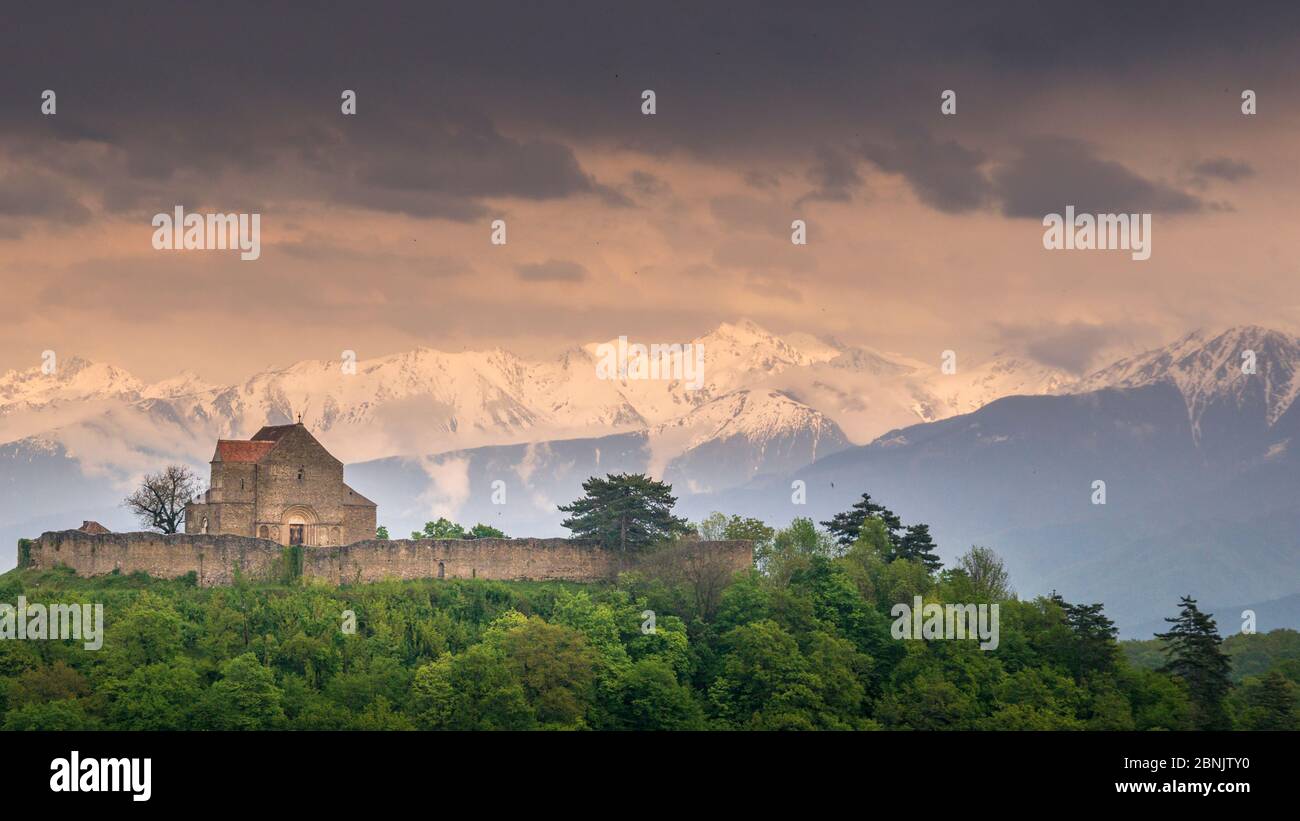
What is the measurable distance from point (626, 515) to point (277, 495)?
16416 mm

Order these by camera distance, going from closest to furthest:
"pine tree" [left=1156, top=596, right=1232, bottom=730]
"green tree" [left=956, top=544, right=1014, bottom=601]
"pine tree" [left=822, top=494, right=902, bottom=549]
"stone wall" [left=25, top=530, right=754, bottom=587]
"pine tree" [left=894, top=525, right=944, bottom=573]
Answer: "stone wall" [left=25, top=530, right=754, bottom=587], "pine tree" [left=1156, top=596, right=1232, bottom=730], "green tree" [left=956, top=544, right=1014, bottom=601], "pine tree" [left=894, top=525, right=944, bottom=573], "pine tree" [left=822, top=494, right=902, bottom=549]

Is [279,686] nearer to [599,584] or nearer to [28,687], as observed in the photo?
[28,687]

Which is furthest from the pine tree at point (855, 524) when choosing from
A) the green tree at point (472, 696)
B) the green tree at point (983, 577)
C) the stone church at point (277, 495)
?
the stone church at point (277, 495)

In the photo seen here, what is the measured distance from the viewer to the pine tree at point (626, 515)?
92.3m

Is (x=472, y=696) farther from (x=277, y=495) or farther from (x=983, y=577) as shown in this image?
(x=983, y=577)

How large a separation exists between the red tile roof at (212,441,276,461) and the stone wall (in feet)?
13.4

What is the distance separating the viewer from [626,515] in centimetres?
9225

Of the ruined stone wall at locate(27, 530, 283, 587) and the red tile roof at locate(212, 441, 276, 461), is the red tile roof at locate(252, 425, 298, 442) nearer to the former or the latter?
the red tile roof at locate(212, 441, 276, 461)

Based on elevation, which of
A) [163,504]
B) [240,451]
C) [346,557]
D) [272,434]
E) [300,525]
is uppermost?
[272,434]

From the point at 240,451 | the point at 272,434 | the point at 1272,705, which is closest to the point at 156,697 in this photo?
the point at 240,451

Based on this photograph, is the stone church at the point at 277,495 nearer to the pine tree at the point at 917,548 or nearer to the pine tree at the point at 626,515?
the pine tree at the point at 626,515

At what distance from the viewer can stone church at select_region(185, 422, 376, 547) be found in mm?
89000

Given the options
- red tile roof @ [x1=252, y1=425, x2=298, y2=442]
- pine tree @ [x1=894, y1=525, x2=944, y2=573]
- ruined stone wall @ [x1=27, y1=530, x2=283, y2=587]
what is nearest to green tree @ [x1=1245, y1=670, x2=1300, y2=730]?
pine tree @ [x1=894, y1=525, x2=944, y2=573]

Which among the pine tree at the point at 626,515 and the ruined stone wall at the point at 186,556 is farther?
the pine tree at the point at 626,515
